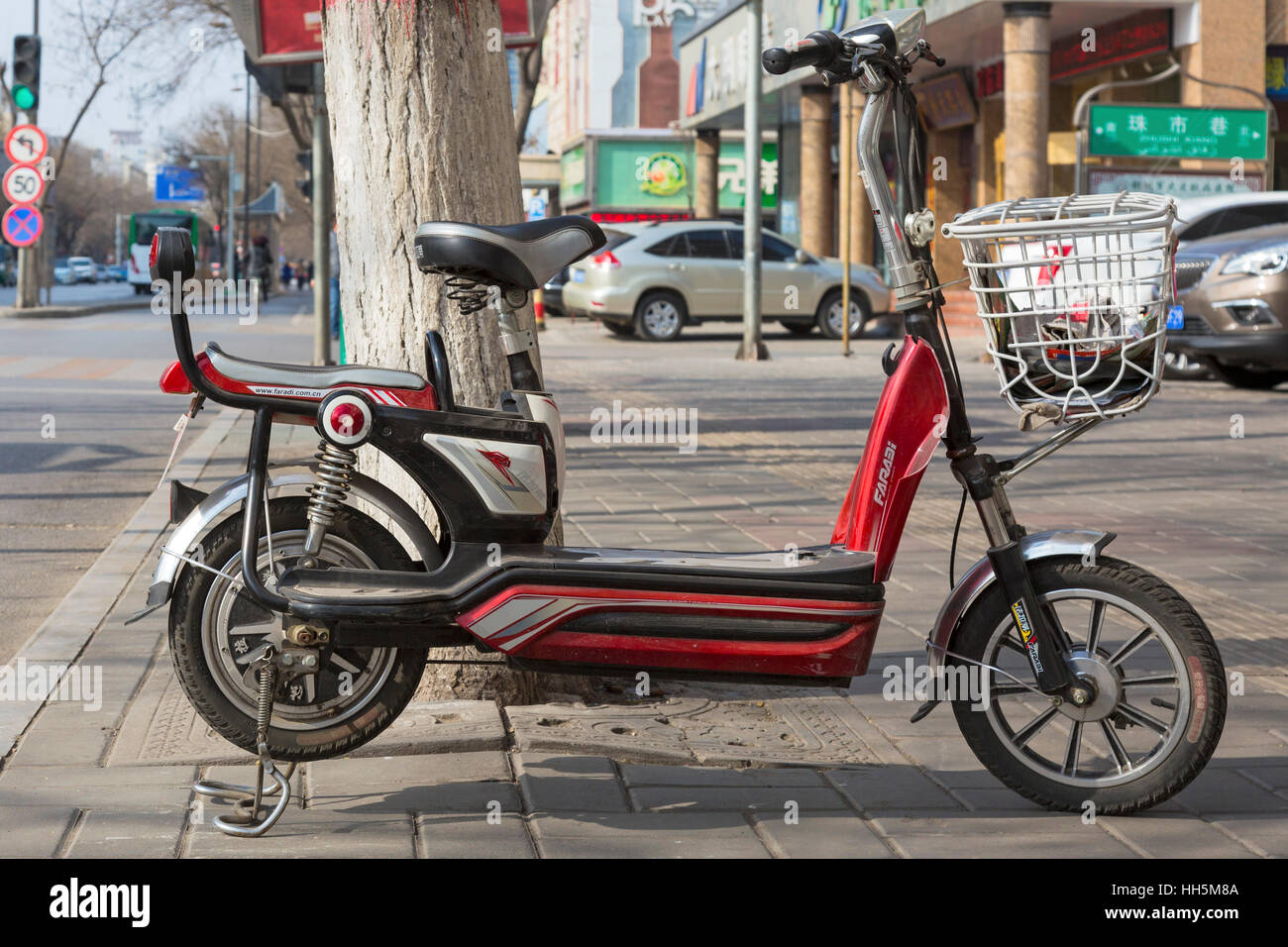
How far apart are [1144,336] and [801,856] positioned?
1.29 metres

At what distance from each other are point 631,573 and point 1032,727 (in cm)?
100

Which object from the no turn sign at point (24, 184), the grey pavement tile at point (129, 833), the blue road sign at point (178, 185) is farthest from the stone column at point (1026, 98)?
the blue road sign at point (178, 185)

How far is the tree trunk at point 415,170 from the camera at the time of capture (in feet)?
14.7

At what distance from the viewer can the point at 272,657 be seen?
12.1ft

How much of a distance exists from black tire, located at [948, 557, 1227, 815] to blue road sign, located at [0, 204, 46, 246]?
27.7 meters

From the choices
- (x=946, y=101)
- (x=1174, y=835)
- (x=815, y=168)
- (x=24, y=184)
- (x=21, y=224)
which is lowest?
(x=1174, y=835)

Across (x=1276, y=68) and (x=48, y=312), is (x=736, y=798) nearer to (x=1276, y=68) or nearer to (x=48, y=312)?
(x=1276, y=68)

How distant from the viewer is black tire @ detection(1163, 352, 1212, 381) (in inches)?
643

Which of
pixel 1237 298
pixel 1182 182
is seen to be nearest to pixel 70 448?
pixel 1237 298

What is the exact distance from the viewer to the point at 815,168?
1216 inches

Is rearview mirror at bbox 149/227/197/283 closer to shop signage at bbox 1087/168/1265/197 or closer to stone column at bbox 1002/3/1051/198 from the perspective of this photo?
stone column at bbox 1002/3/1051/198

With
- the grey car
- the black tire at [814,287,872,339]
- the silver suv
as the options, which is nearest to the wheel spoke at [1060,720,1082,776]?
the grey car

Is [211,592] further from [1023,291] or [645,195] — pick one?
[645,195]

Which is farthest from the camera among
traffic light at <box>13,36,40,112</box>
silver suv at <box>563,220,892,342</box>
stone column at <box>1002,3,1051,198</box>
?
silver suv at <box>563,220,892,342</box>
